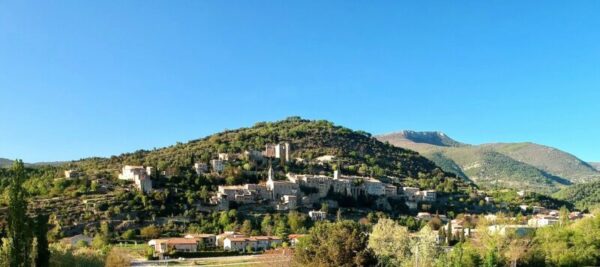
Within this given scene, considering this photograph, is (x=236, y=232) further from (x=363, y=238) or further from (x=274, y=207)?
(x=363, y=238)

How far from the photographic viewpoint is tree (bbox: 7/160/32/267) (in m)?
25.0

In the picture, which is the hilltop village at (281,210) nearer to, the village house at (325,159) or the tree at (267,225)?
the tree at (267,225)

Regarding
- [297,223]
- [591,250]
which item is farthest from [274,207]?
[591,250]

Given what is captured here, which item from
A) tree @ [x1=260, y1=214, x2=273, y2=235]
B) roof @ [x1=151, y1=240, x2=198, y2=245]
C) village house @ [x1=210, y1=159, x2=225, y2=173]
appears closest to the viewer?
roof @ [x1=151, y1=240, x2=198, y2=245]

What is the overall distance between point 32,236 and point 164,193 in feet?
158

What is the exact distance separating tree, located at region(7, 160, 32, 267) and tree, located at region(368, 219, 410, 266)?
2425 centimetres

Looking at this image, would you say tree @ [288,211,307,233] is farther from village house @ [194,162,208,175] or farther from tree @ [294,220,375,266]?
tree @ [294,220,375,266]

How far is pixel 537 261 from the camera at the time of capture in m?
48.1

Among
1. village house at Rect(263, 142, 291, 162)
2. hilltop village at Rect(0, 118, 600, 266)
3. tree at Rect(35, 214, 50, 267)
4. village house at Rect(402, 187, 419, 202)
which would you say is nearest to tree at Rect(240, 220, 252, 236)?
hilltop village at Rect(0, 118, 600, 266)

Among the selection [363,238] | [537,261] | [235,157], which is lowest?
[537,261]

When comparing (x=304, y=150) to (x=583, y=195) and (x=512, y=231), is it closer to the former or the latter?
(x=583, y=195)

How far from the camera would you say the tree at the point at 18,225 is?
25.0 m

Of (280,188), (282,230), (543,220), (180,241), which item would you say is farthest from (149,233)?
(543,220)

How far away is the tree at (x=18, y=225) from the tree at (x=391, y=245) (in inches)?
955
